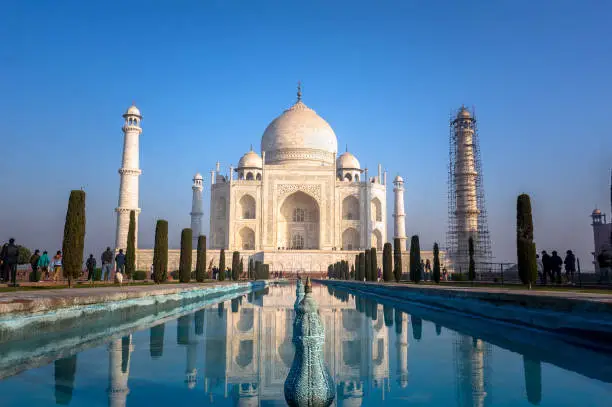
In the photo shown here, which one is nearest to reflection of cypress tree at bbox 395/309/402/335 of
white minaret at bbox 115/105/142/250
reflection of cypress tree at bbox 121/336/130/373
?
reflection of cypress tree at bbox 121/336/130/373

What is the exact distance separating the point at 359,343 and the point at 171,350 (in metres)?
1.14

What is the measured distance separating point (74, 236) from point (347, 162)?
24243mm

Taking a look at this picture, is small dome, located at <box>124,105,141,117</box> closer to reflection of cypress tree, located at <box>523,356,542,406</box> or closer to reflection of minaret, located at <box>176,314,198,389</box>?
reflection of minaret, located at <box>176,314,198,389</box>

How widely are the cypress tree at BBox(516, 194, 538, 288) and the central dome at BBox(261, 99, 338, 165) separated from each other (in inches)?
813

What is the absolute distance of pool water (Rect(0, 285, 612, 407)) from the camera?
1893 mm

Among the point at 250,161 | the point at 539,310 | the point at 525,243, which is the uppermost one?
the point at 250,161

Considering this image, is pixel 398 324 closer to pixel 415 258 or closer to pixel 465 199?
pixel 415 258

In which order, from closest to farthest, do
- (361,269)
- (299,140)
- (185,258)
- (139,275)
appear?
(185,258), (139,275), (361,269), (299,140)

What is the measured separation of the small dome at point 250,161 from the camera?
31.0m

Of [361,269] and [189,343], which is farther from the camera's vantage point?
[361,269]

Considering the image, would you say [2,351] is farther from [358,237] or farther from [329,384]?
[358,237]

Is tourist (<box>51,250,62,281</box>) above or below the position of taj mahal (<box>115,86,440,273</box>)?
below

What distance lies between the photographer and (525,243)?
8562mm

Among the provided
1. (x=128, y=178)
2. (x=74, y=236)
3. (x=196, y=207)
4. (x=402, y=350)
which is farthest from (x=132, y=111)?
(x=402, y=350)
